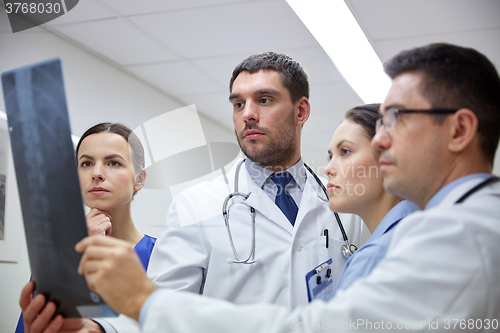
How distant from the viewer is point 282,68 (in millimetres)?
1659

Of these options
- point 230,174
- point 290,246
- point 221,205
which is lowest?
point 290,246

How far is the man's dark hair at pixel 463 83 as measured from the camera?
84cm

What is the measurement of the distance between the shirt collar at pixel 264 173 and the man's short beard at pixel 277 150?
0.03 metres

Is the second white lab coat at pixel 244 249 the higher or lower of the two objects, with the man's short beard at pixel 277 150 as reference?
lower

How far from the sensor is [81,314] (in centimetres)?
83

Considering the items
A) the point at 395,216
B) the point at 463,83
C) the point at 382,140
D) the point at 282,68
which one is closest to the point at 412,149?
the point at 382,140

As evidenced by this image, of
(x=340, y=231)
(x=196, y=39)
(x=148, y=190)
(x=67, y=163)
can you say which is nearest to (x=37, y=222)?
(x=67, y=163)

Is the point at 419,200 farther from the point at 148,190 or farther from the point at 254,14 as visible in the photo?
the point at 148,190

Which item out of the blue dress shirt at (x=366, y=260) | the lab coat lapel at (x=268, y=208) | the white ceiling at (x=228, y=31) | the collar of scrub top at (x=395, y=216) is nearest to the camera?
the blue dress shirt at (x=366, y=260)

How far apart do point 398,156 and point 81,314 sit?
744 mm

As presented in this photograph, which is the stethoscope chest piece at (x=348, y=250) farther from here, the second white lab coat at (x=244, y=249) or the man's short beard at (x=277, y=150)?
the man's short beard at (x=277, y=150)

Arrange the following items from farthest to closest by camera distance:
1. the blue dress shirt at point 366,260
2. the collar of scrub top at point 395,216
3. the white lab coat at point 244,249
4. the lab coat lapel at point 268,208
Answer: the lab coat lapel at point 268,208
the white lab coat at point 244,249
the collar of scrub top at point 395,216
the blue dress shirt at point 366,260

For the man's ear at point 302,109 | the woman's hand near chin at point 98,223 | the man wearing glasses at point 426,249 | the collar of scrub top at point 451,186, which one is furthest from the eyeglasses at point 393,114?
the woman's hand near chin at point 98,223

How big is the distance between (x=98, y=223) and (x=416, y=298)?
3.65 ft
